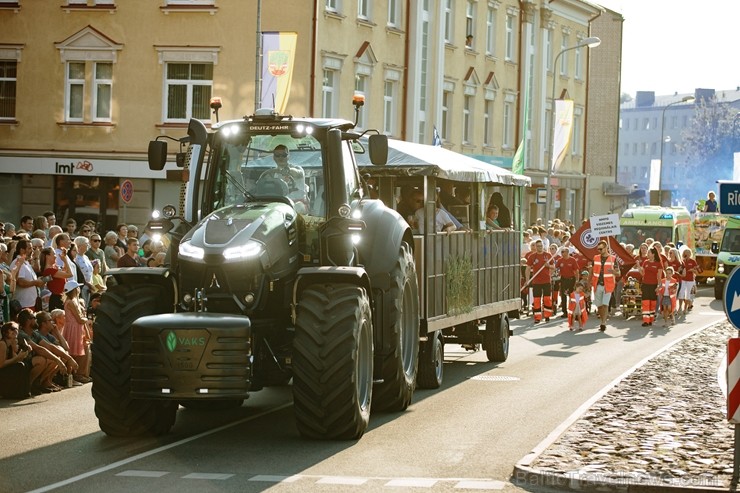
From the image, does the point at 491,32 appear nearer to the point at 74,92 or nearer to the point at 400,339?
the point at 74,92

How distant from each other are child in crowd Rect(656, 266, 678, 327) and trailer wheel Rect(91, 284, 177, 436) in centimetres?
2111

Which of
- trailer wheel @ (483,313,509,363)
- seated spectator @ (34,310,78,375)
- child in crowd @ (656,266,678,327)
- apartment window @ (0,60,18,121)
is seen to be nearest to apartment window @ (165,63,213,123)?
apartment window @ (0,60,18,121)

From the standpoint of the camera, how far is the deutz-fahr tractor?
1259cm

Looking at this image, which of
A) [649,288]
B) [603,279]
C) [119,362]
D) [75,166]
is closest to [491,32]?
[75,166]

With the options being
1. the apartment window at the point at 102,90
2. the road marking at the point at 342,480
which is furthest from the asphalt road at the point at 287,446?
the apartment window at the point at 102,90

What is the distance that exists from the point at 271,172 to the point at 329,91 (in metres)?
27.2

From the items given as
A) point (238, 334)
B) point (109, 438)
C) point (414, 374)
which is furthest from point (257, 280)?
point (414, 374)

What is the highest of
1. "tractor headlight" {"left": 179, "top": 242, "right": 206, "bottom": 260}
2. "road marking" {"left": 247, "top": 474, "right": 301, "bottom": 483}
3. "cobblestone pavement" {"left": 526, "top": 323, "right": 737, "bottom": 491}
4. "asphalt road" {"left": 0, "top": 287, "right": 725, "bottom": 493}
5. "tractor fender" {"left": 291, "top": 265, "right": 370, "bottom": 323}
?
"tractor headlight" {"left": 179, "top": 242, "right": 206, "bottom": 260}

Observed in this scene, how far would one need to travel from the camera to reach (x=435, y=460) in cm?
1260

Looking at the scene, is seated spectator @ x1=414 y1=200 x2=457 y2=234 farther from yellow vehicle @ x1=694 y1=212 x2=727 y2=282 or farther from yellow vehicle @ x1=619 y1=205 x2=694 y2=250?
yellow vehicle @ x1=694 y1=212 x2=727 y2=282

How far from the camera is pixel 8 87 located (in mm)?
41312

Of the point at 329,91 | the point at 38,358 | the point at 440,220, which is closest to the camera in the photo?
the point at 38,358

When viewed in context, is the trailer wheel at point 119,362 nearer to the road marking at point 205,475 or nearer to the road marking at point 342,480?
the road marking at point 205,475

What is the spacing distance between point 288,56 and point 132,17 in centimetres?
799
